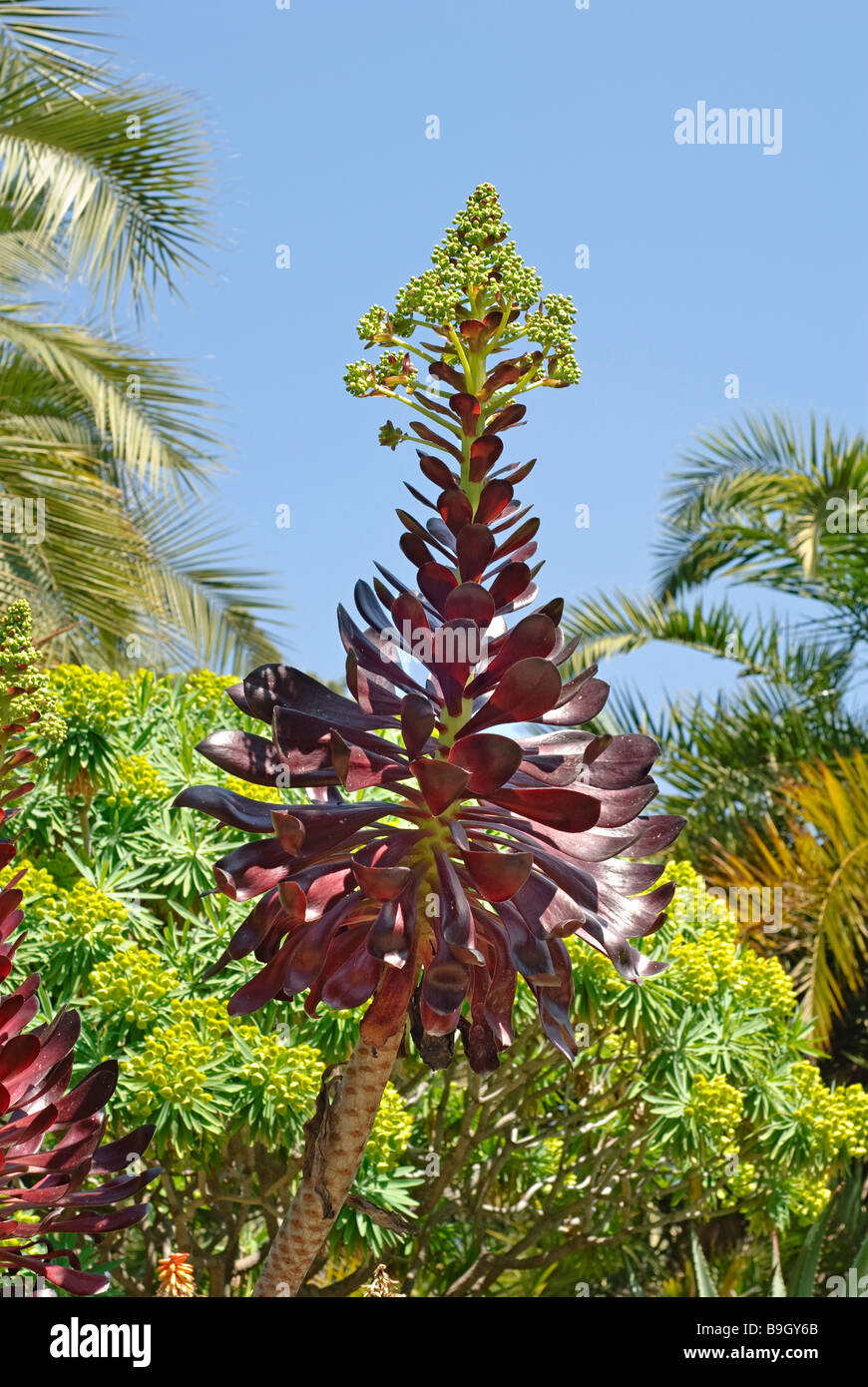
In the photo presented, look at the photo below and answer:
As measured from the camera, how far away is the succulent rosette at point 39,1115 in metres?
1.68

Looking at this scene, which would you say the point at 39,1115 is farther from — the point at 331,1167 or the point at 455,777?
the point at 455,777

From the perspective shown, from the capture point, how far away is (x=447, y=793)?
1.58 m

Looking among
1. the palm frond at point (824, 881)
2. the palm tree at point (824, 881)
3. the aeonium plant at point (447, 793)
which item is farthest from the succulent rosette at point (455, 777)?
the palm frond at point (824, 881)

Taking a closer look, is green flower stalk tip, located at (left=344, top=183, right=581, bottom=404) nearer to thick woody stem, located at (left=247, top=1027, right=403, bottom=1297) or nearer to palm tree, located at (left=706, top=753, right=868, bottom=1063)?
thick woody stem, located at (left=247, top=1027, right=403, bottom=1297)

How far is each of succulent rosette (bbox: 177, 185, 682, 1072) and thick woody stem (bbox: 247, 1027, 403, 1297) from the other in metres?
0.05

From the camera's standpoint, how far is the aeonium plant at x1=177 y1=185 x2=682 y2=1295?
155 centimetres

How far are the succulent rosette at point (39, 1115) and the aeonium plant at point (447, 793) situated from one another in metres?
0.30

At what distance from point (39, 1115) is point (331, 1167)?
45cm

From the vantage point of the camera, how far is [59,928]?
4859mm

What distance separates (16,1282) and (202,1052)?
277 cm

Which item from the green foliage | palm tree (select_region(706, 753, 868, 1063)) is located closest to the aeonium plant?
the green foliage

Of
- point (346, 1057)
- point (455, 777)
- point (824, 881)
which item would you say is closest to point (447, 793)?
point (455, 777)

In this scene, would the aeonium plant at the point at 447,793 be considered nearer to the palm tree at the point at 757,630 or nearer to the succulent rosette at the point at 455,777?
the succulent rosette at the point at 455,777
